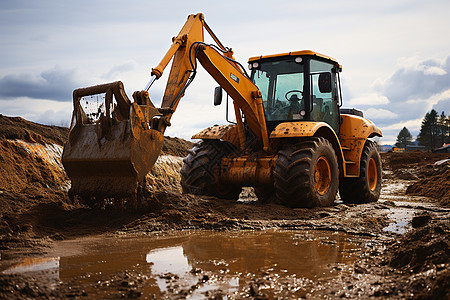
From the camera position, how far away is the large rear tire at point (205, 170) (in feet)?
31.3

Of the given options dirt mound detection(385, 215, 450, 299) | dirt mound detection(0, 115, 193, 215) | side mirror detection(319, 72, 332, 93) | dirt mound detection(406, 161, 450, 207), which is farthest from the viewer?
dirt mound detection(406, 161, 450, 207)

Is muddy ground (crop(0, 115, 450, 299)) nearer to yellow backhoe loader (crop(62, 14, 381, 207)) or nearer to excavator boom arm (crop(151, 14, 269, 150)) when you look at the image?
yellow backhoe loader (crop(62, 14, 381, 207))

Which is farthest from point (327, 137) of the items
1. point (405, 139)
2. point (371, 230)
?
point (405, 139)

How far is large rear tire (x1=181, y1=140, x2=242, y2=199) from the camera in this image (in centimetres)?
953

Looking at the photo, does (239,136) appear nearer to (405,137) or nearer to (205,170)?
(205,170)

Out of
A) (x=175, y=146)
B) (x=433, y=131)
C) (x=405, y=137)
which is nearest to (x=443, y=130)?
(x=433, y=131)

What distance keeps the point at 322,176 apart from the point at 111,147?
4554 millimetres

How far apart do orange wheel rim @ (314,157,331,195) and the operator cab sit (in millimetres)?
911

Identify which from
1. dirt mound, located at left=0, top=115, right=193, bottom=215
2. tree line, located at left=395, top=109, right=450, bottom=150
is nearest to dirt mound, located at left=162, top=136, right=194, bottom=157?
dirt mound, located at left=0, top=115, right=193, bottom=215

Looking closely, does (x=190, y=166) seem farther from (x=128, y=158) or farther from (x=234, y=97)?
(x=128, y=158)

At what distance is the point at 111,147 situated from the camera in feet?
22.6

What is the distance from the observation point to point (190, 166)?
9672 mm

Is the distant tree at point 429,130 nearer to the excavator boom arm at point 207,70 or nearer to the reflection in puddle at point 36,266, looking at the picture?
the excavator boom arm at point 207,70

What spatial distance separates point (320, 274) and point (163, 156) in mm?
12640
